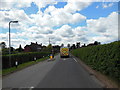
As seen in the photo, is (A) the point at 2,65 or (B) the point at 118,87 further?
(A) the point at 2,65

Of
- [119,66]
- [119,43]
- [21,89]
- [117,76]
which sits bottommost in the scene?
[21,89]

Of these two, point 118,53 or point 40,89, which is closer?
point 40,89

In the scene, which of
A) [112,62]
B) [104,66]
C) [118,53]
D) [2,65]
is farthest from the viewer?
[2,65]

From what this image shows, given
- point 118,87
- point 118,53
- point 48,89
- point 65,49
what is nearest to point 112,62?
point 118,53

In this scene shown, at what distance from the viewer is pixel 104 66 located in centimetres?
1092

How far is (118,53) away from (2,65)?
14.6 metres

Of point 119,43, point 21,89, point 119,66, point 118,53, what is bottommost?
point 21,89

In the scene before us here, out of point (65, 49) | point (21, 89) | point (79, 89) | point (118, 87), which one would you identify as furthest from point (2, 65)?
point (65, 49)

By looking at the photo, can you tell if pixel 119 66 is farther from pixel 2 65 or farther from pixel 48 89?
pixel 2 65

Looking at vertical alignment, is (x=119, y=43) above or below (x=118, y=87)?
above

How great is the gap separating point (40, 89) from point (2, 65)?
41.0 ft

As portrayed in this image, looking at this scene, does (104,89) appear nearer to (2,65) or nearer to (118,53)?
(118,53)

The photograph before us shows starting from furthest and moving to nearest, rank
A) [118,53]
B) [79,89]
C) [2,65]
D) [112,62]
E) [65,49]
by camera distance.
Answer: [65,49] → [2,65] → [112,62] → [118,53] → [79,89]

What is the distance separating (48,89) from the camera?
26.2ft
